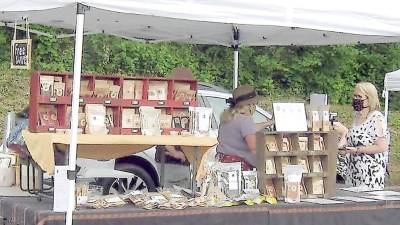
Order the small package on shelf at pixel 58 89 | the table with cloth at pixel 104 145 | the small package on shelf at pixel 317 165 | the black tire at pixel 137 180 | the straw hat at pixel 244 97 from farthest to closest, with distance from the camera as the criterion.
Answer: the black tire at pixel 137 180, the straw hat at pixel 244 97, the small package on shelf at pixel 317 165, the small package on shelf at pixel 58 89, the table with cloth at pixel 104 145

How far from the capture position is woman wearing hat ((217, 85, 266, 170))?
233 inches

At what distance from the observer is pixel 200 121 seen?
566cm

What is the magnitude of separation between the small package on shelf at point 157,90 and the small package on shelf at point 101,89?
30cm

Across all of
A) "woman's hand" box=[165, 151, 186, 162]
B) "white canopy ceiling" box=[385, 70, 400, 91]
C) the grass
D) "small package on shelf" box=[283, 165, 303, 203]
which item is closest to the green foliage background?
the grass

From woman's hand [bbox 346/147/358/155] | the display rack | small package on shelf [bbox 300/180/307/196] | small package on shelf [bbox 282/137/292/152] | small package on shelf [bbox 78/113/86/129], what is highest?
the display rack

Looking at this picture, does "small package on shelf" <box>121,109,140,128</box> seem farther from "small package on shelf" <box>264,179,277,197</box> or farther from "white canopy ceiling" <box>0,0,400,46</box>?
"small package on shelf" <box>264,179,277,197</box>

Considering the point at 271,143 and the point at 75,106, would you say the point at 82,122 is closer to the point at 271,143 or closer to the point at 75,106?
the point at 75,106

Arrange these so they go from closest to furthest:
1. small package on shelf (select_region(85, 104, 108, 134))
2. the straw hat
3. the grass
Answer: small package on shelf (select_region(85, 104, 108, 134)) → the straw hat → the grass

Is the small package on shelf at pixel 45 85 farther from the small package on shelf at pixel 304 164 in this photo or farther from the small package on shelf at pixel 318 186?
the small package on shelf at pixel 318 186

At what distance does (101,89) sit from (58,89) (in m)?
0.30

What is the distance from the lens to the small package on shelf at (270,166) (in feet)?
18.5

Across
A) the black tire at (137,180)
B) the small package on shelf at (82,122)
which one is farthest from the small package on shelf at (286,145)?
the black tire at (137,180)

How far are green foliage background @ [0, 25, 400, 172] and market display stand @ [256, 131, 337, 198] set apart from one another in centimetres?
893

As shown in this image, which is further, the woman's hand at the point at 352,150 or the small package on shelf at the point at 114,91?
the woman's hand at the point at 352,150
